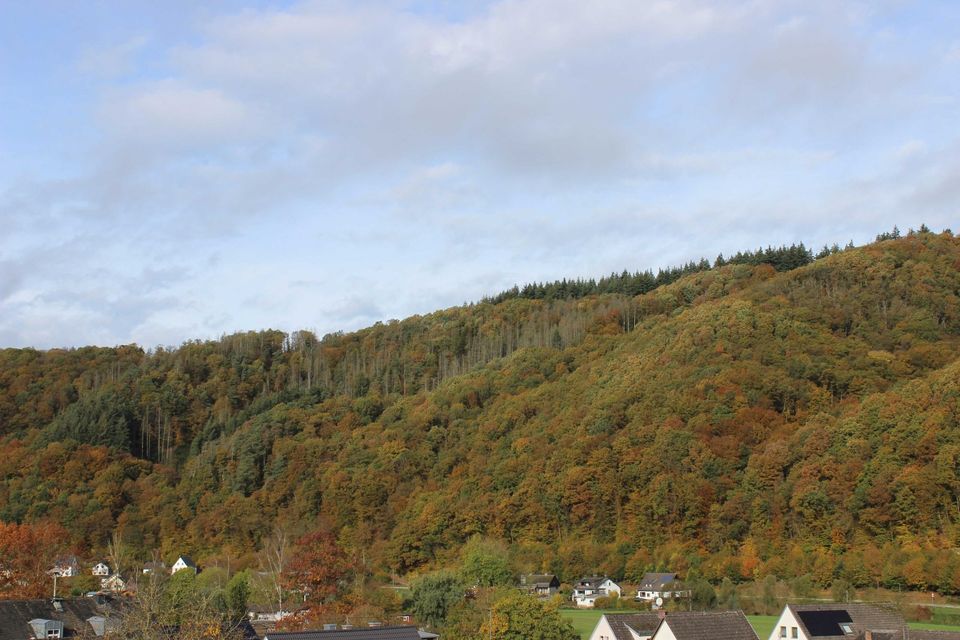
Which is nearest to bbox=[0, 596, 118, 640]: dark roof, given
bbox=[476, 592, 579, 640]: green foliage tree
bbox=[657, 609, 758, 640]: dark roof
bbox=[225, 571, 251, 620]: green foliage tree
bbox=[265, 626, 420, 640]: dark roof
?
bbox=[265, 626, 420, 640]: dark roof

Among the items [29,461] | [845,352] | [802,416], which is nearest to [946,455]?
[802,416]

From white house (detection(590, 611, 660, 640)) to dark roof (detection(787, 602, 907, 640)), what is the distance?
6.63 m

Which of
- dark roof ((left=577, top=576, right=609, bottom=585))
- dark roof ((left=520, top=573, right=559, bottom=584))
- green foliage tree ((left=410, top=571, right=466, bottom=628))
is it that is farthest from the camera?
dark roof ((left=577, top=576, right=609, bottom=585))

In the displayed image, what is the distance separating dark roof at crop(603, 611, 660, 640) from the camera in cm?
5347

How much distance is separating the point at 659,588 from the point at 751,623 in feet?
62.9

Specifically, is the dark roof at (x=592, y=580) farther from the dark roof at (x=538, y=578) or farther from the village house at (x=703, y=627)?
the village house at (x=703, y=627)

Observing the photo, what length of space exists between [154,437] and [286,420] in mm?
26949

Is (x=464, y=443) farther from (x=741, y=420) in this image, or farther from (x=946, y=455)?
(x=946, y=455)

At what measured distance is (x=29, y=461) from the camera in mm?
140750

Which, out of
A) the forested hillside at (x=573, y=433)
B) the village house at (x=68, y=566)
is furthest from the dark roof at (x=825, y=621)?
the village house at (x=68, y=566)

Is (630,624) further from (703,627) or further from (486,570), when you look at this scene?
(486,570)

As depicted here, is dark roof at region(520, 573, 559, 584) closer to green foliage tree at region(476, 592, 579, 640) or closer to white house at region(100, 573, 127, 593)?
white house at region(100, 573, 127, 593)

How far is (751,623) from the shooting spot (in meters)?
63.8

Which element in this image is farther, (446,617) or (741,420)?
(741,420)
